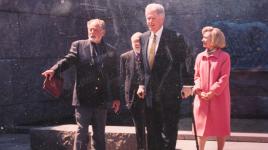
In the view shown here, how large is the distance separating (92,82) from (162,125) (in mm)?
1026

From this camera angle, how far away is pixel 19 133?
9.39 m

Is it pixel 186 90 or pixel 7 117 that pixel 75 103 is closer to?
pixel 186 90

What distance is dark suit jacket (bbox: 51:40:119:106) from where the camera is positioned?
20.1 ft

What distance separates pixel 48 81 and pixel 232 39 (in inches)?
268

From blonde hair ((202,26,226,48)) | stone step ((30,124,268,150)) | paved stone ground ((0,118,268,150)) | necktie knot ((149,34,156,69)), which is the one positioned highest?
blonde hair ((202,26,226,48))

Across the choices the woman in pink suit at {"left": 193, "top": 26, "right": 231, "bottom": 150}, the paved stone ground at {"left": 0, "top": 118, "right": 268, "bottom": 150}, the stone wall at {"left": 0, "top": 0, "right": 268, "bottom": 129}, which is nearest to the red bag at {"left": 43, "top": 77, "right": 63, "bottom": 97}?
the woman in pink suit at {"left": 193, "top": 26, "right": 231, "bottom": 150}

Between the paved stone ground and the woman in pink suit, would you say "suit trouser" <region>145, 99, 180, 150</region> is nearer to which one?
the woman in pink suit

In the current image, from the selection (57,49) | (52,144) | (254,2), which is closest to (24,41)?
(57,49)

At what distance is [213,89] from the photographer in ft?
21.0

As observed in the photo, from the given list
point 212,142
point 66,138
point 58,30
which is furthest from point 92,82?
point 58,30

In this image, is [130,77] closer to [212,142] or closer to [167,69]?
[167,69]

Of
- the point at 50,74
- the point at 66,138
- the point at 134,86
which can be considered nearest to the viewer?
the point at 50,74

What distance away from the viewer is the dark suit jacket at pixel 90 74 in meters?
6.13

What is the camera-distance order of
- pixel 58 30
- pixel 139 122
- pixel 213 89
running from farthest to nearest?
pixel 58 30
pixel 139 122
pixel 213 89
